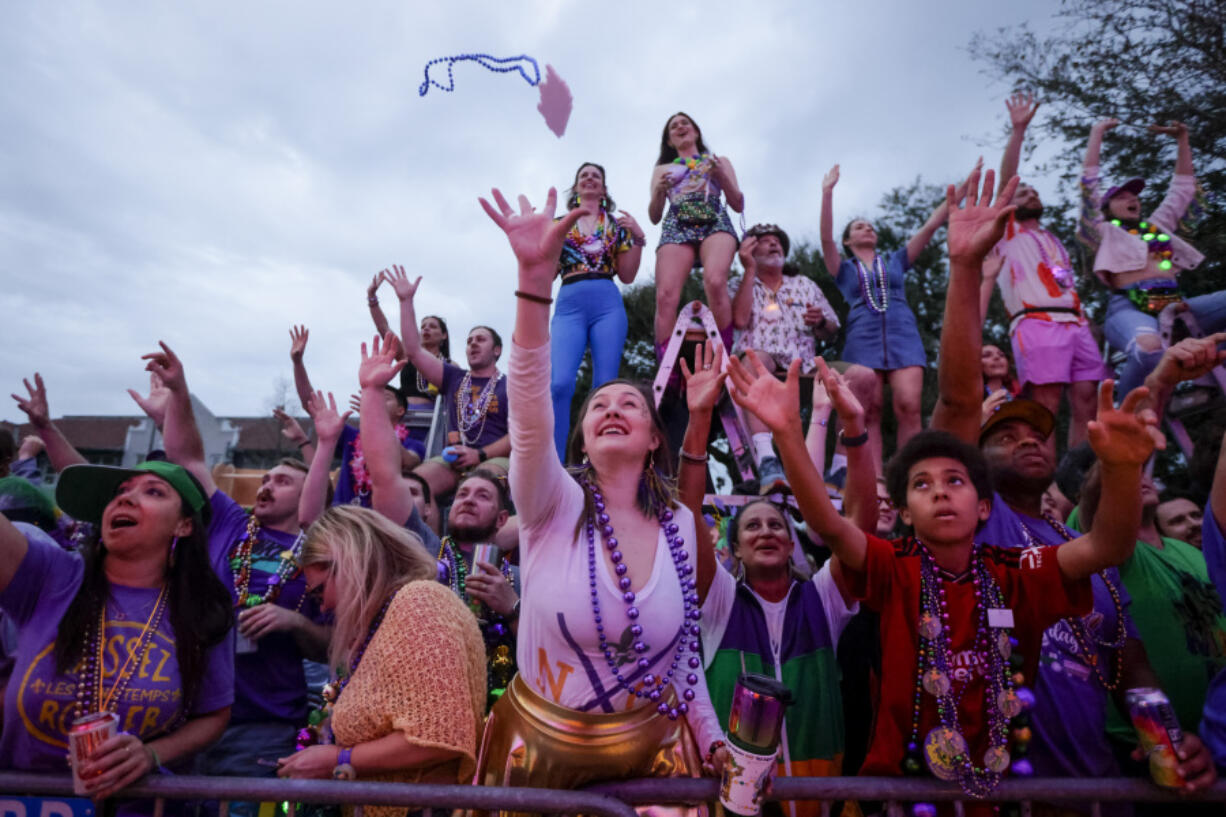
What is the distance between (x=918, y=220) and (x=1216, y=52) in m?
9.64

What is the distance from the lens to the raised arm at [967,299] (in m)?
2.65

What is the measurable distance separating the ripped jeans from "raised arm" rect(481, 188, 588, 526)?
14.2ft

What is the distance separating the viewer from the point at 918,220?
18609 mm

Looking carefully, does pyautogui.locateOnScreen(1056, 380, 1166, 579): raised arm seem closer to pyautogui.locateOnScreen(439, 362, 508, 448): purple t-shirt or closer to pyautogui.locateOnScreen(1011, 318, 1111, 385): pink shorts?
pyautogui.locateOnScreen(1011, 318, 1111, 385): pink shorts

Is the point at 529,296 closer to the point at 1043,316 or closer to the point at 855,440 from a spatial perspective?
the point at 855,440

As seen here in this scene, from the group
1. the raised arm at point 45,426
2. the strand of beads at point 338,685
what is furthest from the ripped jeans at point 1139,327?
the raised arm at point 45,426

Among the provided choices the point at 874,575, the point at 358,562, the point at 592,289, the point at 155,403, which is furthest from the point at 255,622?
the point at 592,289

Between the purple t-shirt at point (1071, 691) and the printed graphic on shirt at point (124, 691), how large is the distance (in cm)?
270

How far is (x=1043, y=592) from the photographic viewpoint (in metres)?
2.39

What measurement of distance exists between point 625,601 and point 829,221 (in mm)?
4535

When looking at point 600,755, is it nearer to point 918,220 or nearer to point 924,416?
point 924,416

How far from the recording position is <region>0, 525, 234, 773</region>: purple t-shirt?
242 cm

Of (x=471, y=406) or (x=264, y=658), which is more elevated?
(x=471, y=406)

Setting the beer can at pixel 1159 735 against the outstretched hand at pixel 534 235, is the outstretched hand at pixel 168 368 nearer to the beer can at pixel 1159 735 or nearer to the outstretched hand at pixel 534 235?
the outstretched hand at pixel 534 235
